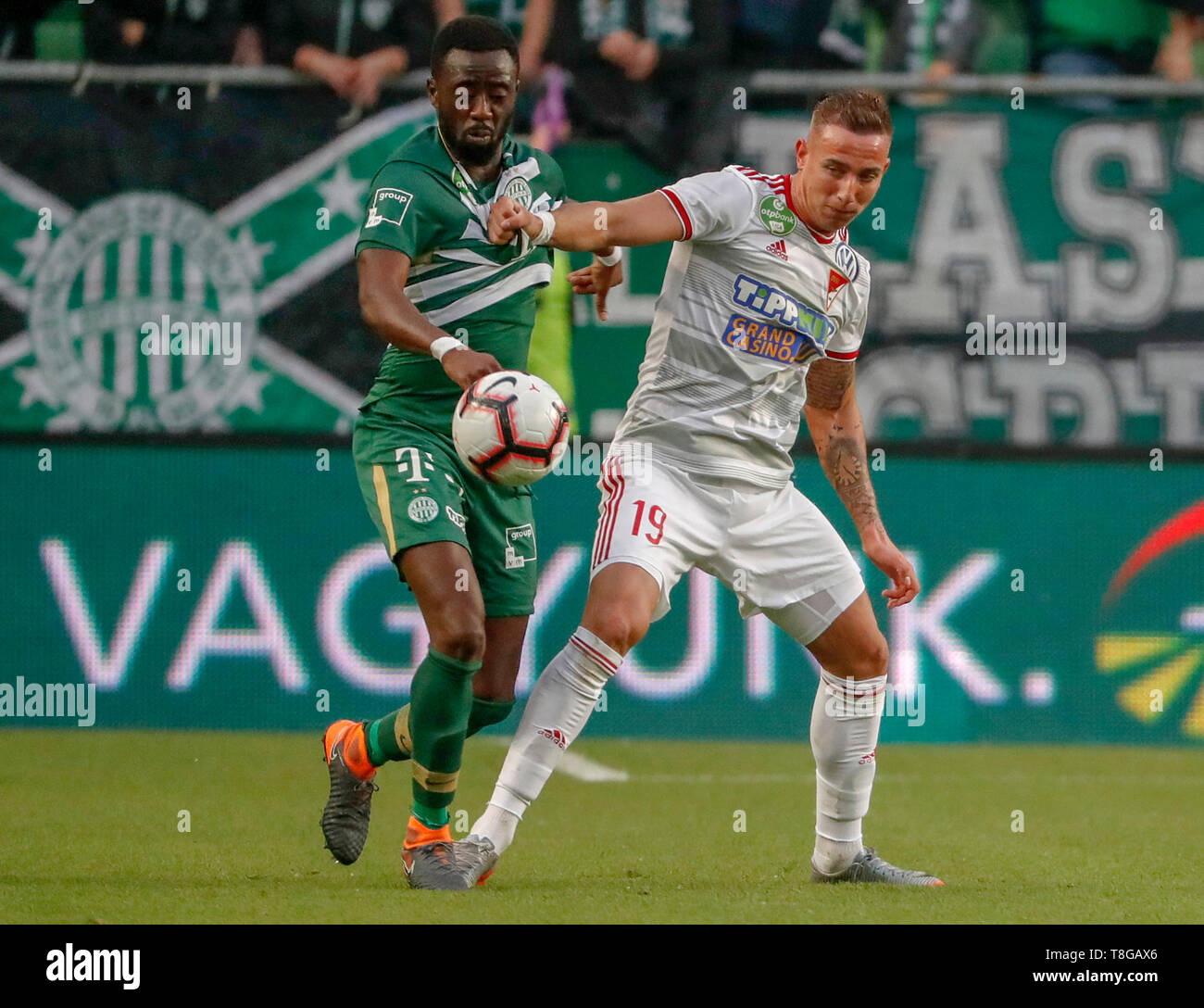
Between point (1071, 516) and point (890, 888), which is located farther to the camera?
point (1071, 516)

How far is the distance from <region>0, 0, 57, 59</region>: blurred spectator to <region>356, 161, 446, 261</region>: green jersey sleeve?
18.2ft

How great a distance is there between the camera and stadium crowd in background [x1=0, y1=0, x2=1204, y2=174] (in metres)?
9.77

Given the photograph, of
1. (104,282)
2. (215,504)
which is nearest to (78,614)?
(215,504)

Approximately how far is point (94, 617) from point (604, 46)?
3833 millimetres

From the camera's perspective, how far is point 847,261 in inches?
210

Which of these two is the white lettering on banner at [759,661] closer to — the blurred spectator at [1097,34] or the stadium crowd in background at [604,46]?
the stadium crowd in background at [604,46]

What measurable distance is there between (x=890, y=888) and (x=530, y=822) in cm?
184

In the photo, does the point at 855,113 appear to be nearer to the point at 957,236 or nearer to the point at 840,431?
the point at 840,431

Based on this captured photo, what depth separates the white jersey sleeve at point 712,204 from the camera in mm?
5008

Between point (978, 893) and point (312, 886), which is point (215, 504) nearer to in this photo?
point (312, 886)

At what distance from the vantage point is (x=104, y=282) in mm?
9539

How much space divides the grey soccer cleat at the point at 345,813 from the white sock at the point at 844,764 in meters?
1.23

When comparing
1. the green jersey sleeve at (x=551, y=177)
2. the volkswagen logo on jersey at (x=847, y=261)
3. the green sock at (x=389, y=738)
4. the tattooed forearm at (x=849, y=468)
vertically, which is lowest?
the green sock at (x=389, y=738)

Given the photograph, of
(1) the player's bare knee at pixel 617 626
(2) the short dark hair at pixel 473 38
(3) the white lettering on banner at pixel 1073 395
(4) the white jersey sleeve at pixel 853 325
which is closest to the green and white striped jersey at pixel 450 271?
(2) the short dark hair at pixel 473 38
